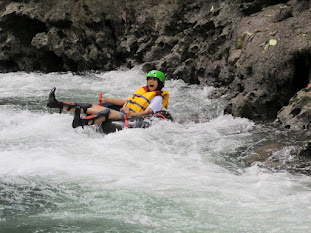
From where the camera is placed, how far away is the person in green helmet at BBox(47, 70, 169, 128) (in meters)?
7.42

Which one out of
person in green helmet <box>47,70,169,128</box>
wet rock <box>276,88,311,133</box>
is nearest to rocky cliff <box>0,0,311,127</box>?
wet rock <box>276,88,311,133</box>

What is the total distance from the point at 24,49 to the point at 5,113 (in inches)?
280

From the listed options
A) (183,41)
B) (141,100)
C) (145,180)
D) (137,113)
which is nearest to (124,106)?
(141,100)

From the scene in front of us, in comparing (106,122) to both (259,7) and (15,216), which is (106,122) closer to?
(15,216)

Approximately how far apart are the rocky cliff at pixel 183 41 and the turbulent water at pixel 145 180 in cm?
114

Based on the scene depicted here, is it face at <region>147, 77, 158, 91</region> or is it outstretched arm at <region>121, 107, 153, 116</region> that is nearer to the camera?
outstretched arm at <region>121, 107, 153, 116</region>

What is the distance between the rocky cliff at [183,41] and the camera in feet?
27.6

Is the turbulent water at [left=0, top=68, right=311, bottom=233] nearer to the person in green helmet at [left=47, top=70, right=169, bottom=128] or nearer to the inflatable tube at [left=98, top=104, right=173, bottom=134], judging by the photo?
the inflatable tube at [left=98, top=104, right=173, bottom=134]

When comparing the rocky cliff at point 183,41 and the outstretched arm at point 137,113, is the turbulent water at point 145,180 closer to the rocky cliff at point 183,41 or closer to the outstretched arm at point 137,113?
the outstretched arm at point 137,113

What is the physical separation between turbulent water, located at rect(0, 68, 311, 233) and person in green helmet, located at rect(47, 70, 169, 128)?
32 centimetres

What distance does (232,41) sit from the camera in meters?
10.9

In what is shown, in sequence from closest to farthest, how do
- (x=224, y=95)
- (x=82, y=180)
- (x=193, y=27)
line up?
(x=82, y=180) → (x=224, y=95) → (x=193, y=27)

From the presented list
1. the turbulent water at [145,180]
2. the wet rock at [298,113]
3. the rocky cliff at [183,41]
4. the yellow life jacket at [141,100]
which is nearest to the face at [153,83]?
the yellow life jacket at [141,100]

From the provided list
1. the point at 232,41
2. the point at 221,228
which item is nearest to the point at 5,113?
the point at 232,41
